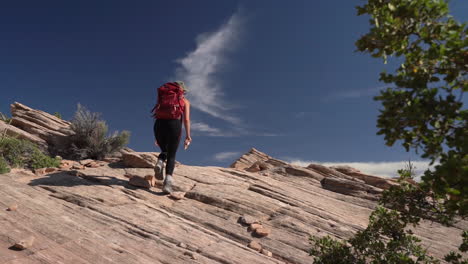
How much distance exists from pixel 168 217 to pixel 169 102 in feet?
12.0

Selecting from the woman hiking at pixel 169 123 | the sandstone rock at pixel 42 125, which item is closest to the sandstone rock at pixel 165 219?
the woman hiking at pixel 169 123

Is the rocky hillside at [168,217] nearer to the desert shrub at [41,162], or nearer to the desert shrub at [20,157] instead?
the desert shrub at [41,162]

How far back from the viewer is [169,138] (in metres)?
8.91

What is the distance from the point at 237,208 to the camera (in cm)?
826

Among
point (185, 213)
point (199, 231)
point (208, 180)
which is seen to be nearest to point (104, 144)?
point (208, 180)

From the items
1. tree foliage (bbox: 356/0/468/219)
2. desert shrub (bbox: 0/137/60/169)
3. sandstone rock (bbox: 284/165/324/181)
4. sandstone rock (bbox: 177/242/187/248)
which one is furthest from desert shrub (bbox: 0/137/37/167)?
tree foliage (bbox: 356/0/468/219)

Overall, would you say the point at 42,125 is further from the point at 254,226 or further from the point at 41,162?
the point at 254,226

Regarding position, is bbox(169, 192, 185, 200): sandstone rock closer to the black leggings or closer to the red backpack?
the black leggings

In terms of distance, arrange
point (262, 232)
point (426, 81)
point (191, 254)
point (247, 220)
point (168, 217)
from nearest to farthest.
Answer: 1. point (426, 81)
2. point (191, 254)
3. point (262, 232)
4. point (168, 217)
5. point (247, 220)

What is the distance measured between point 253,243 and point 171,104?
4.93 meters

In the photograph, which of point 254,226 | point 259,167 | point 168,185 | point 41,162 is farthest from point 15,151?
point 259,167

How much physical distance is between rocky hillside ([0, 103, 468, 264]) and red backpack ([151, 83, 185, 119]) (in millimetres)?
2319

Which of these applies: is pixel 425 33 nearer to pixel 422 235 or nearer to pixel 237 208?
pixel 237 208

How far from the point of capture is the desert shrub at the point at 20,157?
11.0m
